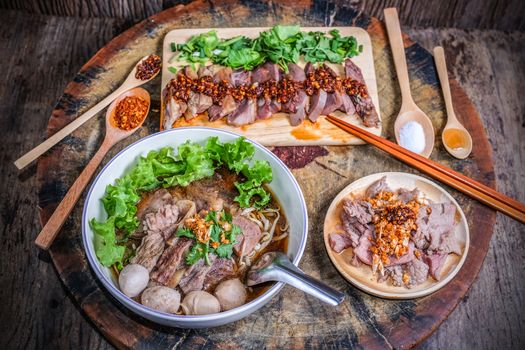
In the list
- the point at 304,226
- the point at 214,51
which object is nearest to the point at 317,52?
the point at 214,51

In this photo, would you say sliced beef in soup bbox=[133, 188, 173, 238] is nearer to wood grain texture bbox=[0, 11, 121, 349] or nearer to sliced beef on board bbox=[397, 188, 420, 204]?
wood grain texture bbox=[0, 11, 121, 349]

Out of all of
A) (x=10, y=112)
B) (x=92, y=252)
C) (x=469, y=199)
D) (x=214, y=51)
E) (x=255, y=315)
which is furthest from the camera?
(x=10, y=112)

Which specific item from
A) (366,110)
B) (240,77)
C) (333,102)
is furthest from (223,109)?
(366,110)

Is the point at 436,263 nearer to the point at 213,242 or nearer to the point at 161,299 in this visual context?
the point at 213,242

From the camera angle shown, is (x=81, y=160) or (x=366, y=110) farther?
(x=366, y=110)

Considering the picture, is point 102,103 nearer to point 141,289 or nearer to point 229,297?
point 141,289

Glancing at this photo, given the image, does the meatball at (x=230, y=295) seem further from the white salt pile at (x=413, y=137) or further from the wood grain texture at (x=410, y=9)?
the wood grain texture at (x=410, y=9)

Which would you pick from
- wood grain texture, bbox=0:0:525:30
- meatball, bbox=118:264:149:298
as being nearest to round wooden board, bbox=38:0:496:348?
meatball, bbox=118:264:149:298
